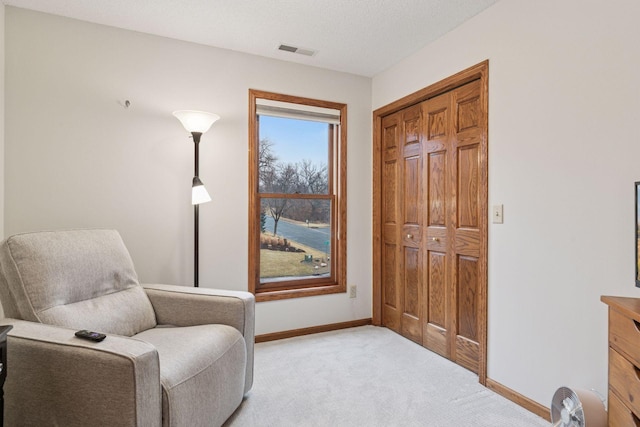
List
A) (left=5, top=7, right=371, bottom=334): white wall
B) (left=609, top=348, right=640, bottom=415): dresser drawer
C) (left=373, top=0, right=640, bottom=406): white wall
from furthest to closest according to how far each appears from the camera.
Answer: (left=5, top=7, right=371, bottom=334): white wall → (left=373, top=0, right=640, bottom=406): white wall → (left=609, top=348, right=640, bottom=415): dresser drawer

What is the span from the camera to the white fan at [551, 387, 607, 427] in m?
1.45

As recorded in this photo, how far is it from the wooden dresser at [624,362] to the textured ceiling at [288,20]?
6.28 ft

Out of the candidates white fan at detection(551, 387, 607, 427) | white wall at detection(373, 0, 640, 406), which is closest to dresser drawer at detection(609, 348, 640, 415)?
white fan at detection(551, 387, 607, 427)

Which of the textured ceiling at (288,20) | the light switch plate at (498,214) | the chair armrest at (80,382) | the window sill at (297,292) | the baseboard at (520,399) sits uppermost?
the textured ceiling at (288,20)

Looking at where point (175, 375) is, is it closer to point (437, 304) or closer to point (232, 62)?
point (437, 304)

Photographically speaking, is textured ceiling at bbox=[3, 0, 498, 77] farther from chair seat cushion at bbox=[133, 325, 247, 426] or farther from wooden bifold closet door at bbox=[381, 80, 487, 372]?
chair seat cushion at bbox=[133, 325, 247, 426]

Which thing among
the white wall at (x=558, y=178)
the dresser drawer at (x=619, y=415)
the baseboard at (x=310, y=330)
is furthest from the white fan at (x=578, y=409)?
the baseboard at (x=310, y=330)

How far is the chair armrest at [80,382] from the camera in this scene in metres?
1.24

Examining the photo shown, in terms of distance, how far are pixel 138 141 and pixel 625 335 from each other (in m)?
Answer: 2.98

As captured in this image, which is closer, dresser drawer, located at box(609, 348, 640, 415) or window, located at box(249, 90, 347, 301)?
dresser drawer, located at box(609, 348, 640, 415)

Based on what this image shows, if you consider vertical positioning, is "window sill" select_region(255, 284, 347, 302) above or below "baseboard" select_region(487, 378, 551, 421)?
above

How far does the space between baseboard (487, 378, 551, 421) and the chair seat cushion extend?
1548 mm

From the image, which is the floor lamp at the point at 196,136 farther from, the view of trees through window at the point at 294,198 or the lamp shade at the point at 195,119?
the view of trees through window at the point at 294,198

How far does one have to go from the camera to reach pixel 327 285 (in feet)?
11.0
